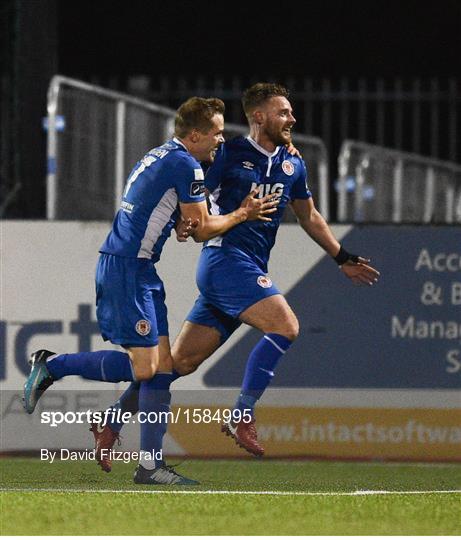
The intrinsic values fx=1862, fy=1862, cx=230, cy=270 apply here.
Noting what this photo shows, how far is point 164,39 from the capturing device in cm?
2406

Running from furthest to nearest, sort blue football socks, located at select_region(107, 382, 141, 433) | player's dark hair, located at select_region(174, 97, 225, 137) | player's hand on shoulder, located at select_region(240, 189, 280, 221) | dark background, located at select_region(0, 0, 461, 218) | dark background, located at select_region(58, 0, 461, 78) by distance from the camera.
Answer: dark background, located at select_region(58, 0, 461, 78) < dark background, located at select_region(0, 0, 461, 218) < blue football socks, located at select_region(107, 382, 141, 433) < player's hand on shoulder, located at select_region(240, 189, 280, 221) < player's dark hair, located at select_region(174, 97, 225, 137)

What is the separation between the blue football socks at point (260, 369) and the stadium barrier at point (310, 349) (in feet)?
5.40

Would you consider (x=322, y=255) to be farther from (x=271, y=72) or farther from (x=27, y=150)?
(x=271, y=72)

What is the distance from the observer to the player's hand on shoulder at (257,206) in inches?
389

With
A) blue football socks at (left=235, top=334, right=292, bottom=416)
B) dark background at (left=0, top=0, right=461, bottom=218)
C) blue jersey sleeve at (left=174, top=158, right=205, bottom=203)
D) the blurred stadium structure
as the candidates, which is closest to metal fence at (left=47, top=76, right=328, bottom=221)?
the blurred stadium structure

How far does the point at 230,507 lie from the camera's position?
8555mm

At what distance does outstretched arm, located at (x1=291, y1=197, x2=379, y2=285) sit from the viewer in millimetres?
10594

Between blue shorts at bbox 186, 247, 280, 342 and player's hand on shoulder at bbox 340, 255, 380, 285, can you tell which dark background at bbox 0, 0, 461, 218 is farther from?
blue shorts at bbox 186, 247, 280, 342

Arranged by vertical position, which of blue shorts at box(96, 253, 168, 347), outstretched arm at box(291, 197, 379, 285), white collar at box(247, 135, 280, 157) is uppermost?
white collar at box(247, 135, 280, 157)

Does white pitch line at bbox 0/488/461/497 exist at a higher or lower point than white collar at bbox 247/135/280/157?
lower

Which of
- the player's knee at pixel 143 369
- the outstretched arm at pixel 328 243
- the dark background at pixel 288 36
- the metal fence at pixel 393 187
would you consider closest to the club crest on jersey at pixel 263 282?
the outstretched arm at pixel 328 243

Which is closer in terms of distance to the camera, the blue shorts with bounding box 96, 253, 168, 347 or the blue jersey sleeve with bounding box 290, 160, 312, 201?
the blue shorts with bounding box 96, 253, 168, 347

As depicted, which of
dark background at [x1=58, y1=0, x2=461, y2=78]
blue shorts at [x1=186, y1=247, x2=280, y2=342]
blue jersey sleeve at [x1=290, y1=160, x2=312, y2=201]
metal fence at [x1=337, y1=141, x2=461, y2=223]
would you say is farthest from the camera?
dark background at [x1=58, y1=0, x2=461, y2=78]

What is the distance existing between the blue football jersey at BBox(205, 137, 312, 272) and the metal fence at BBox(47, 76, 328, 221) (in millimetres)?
2099
